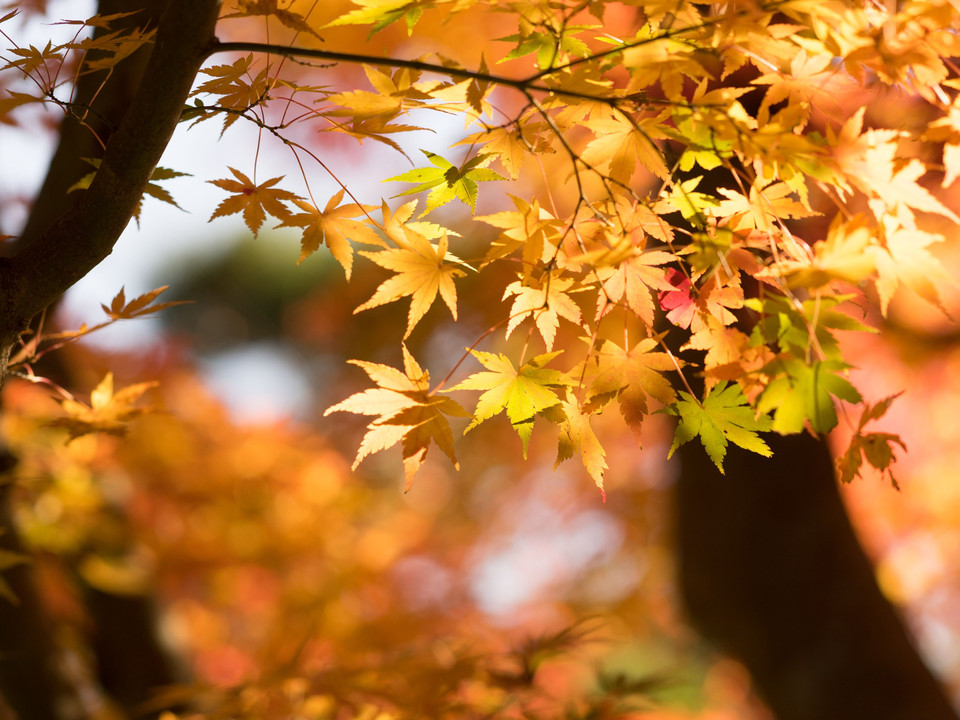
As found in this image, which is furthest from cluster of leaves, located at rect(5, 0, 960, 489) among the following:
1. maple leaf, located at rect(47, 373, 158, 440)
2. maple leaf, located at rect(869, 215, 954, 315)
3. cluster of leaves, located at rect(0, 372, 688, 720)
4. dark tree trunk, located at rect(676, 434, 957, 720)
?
dark tree trunk, located at rect(676, 434, 957, 720)

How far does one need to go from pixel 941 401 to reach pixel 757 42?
454 cm

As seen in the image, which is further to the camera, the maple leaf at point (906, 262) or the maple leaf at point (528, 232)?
the maple leaf at point (528, 232)

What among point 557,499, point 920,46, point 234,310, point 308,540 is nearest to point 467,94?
point 920,46

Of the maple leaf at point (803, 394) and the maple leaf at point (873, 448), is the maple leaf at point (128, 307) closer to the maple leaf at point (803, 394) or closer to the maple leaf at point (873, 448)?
the maple leaf at point (803, 394)

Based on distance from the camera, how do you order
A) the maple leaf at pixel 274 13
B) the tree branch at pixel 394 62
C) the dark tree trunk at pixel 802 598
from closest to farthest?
the tree branch at pixel 394 62, the maple leaf at pixel 274 13, the dark tree trunk at pixel 802 598

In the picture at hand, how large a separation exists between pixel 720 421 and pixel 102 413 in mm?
1022

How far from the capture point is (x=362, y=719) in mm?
1372

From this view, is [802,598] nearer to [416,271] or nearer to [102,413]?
[416,271]

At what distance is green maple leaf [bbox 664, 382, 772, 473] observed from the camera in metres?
0.74

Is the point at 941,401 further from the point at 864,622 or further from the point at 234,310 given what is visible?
the point at 234,310

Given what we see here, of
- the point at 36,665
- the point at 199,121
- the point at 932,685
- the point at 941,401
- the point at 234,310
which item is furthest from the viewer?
the point at 234,310

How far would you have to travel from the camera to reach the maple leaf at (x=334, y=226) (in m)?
0.82

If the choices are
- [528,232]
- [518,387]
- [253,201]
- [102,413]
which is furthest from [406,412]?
[102,413]

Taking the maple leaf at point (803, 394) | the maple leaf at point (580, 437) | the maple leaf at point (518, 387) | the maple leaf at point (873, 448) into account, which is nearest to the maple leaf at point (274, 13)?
the maple leaf at point (518, 387)
